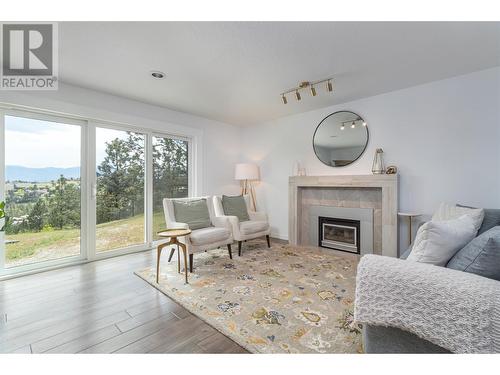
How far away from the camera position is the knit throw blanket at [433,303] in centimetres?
92

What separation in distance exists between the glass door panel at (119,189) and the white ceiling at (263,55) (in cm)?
71

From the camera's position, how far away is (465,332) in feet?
3.07

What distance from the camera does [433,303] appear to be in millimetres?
1004

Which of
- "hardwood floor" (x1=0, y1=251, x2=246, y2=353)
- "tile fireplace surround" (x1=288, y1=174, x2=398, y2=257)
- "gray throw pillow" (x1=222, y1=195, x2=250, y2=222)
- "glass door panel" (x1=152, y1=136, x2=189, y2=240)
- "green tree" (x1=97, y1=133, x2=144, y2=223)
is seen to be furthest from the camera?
"glass door panel" (x1=152, y1=136, x2=189, y2=240)

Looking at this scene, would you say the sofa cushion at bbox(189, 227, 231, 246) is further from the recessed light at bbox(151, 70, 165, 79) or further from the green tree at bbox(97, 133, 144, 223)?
the recessed light at bbox(151, 70, 165, 79)

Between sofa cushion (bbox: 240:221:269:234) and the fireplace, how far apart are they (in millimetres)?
975

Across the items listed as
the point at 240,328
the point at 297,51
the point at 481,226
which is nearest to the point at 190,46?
the point at 297,51

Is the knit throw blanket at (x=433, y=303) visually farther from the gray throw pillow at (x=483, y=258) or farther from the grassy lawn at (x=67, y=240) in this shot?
the grassy lawn at (x=67, y=240)

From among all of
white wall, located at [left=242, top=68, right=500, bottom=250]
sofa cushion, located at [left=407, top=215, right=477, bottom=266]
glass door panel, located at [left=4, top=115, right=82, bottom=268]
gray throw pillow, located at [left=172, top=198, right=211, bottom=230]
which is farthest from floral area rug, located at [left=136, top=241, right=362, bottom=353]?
white wall, located at [left=242, top=68, right=500, bottom=250]

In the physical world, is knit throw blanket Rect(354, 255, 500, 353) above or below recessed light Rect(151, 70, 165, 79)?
below

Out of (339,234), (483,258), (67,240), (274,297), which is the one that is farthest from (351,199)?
(67,240)

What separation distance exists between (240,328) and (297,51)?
2419mm

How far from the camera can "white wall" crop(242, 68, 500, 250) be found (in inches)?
100

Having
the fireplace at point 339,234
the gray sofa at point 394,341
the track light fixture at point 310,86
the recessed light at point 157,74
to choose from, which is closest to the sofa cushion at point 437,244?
the gray sofa at point 394,341
